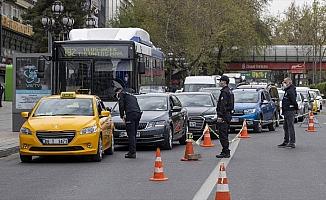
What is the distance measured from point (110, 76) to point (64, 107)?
220 inches

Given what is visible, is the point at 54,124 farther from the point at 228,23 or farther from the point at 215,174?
the point at 228,23

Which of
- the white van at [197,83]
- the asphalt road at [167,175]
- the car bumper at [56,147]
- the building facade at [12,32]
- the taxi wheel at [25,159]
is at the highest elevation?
the building facade at [12,32]

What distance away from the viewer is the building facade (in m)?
61.6

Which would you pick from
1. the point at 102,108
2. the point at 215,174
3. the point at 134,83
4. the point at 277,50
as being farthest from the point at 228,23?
the point at 215,174

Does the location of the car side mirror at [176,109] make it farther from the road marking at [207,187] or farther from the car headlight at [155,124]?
the road marking at [207,187]

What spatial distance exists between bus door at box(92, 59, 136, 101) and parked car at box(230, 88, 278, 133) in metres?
6.13

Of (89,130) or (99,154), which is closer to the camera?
(89,130)

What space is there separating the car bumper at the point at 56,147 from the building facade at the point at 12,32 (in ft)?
146

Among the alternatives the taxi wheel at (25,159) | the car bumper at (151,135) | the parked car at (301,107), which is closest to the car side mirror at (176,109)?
the car bumper at (151,135)

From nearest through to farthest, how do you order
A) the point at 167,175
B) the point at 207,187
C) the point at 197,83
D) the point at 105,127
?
the point at 207,187 → the point at 167,175 → the point at 105,127 → the point at 197,83

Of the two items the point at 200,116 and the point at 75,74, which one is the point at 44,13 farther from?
the point at 200,116

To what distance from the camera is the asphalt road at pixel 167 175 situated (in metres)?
11.5

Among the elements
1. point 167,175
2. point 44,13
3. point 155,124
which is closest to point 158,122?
point 155,124

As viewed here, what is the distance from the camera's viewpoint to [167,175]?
1389 cm
